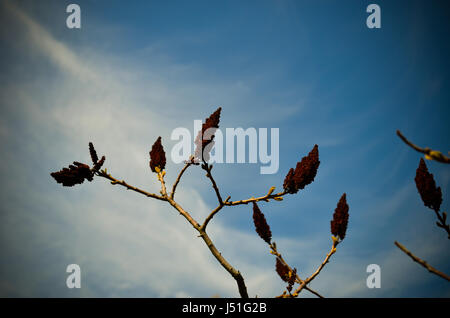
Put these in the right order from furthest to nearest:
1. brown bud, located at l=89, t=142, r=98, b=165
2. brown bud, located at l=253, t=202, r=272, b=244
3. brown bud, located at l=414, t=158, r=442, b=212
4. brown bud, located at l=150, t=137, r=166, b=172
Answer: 1. brown bud, located at l=253, t=202, r=272, b=244
2. brown bud, located at l=150, t=137, r=166, b=172
3. brown bud, located at l=89, t=142, r=98, b=165
4. brown bud, located at l=414, t=158, r=442, b=212

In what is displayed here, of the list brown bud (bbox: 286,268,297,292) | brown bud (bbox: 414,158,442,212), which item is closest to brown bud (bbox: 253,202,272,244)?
brown bud (bbox: 286,268,297,292)

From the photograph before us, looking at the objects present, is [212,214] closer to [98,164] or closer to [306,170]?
[306,170]

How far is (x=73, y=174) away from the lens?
9.23 feet

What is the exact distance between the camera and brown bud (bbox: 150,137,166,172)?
Result: 3.46 metres

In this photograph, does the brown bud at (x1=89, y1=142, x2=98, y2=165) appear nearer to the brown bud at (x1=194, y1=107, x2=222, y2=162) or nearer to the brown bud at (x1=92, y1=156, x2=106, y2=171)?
the brown bud at (x1=92, y1=156, x2=106, y2=171)

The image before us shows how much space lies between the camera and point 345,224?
281 cm

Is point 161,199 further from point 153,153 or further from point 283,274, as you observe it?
point 283,274

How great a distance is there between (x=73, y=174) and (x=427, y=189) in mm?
4235

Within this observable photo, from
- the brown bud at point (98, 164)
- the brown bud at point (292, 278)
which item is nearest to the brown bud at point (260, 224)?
the brown bud at point (292, 278)

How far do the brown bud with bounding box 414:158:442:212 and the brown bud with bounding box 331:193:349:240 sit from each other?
844mm

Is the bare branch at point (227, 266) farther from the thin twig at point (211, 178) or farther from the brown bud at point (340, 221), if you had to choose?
the brown bud at point (340, 221)

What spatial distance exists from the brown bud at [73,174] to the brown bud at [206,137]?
1.43 metres
